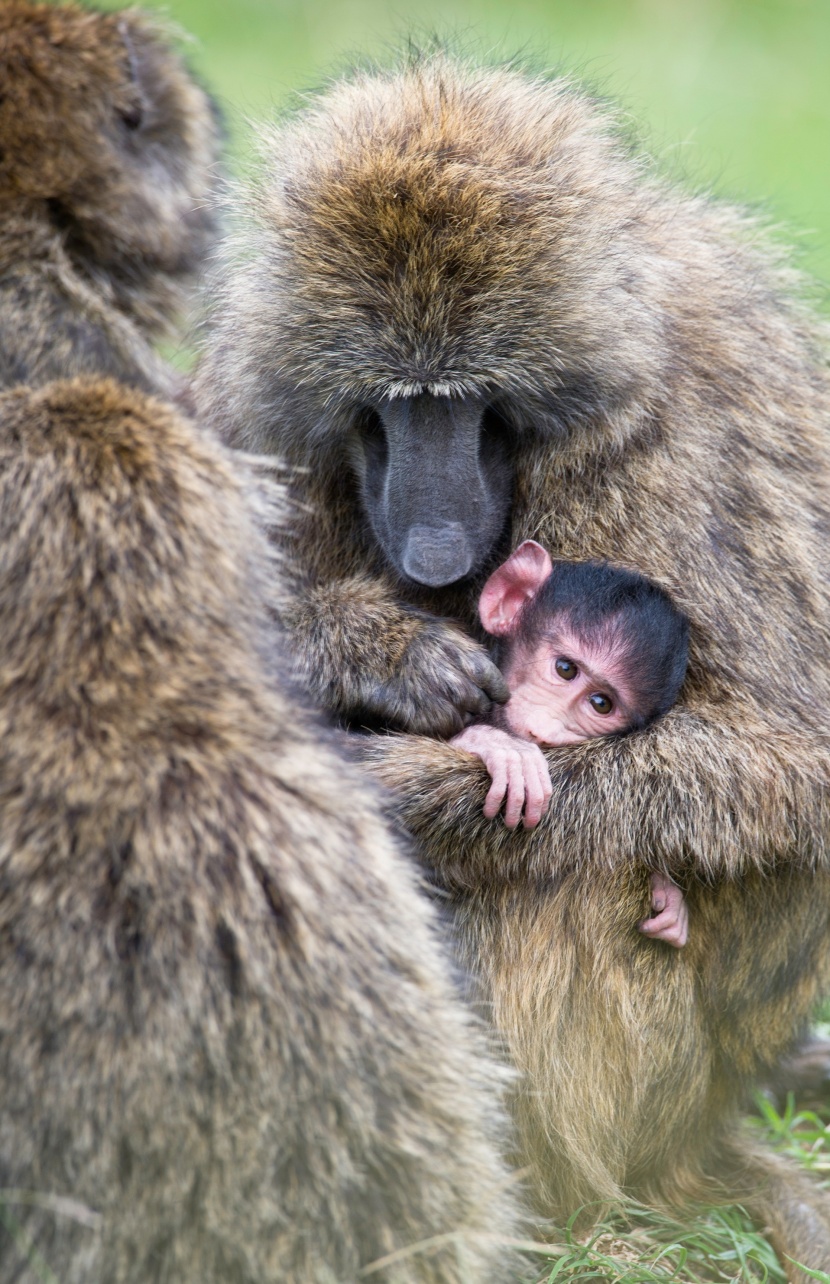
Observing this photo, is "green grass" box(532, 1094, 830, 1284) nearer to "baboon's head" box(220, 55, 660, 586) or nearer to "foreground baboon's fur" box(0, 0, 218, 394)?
"baboon's head" box(220, 55, 660, 586)

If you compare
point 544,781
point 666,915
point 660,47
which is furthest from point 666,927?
point 660,47

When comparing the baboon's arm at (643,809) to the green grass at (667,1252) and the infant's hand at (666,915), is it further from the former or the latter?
the green grass at (667,1252)

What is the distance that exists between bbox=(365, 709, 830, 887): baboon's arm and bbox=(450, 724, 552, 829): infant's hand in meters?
0.04

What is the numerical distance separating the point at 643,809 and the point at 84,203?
1.52 meters

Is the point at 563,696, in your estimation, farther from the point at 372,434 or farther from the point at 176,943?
the point at 176,943

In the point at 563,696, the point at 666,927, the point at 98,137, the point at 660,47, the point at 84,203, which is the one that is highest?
the point at 660,47

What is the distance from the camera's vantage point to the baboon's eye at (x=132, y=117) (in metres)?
2.78

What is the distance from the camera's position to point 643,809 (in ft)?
9.90

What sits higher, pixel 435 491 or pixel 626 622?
pixel 435 491

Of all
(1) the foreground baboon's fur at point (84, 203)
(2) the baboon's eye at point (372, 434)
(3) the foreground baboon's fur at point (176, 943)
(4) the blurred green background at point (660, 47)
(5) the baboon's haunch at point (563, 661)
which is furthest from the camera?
(4) the blurred green background at point (660, 47)

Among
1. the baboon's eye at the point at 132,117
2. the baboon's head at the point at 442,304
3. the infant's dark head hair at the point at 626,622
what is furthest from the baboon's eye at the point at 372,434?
the baboon's eye at the point at 132,117

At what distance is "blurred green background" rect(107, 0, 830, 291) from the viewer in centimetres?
989

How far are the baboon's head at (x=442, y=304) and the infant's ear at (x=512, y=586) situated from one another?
0.06 metres

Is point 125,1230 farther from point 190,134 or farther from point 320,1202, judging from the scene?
point 190,134
